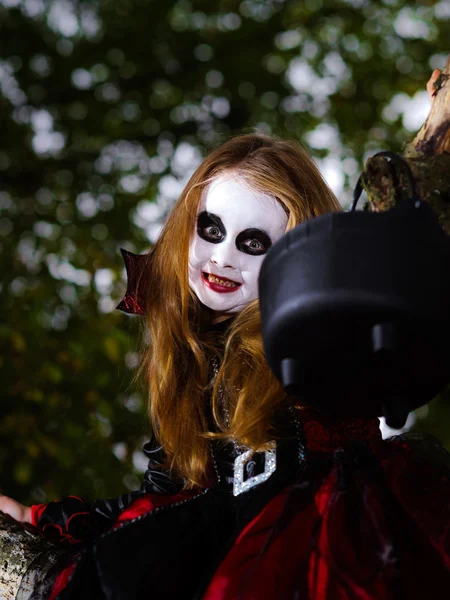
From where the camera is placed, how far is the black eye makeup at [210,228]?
173cm

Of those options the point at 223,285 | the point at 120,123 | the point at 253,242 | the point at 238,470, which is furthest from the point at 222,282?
the point at 120,123

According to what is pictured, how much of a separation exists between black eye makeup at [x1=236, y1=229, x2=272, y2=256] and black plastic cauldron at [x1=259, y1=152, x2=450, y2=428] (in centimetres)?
46

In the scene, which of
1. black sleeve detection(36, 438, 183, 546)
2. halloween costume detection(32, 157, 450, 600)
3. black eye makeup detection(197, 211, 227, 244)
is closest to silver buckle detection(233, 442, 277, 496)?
halloween costume detection(32, 157, 450, 600)

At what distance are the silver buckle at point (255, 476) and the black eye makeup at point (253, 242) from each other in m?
0.39

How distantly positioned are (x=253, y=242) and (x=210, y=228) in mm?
101

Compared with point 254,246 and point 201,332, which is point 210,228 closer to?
point 254,246

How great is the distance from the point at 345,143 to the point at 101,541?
10.9ft

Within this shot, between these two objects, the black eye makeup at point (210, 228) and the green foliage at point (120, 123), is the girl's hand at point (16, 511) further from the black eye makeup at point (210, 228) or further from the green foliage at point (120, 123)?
the green foliage at point (120, 123)

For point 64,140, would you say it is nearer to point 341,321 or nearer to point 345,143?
point 345,143

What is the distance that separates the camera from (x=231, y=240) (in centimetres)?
170

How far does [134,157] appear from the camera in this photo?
13.9ft

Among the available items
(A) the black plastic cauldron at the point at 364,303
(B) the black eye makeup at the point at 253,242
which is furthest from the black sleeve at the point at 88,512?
(A) the black plastic cauldron at the point at 364,303

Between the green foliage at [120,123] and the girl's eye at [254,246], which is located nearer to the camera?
the girl's eye at [254,246]

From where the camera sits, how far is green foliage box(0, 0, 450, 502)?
366 centimetres
